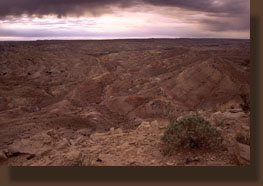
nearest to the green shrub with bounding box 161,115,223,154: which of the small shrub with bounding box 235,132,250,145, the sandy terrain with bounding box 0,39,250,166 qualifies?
the sandy terrain with bounding box 0,39,250,166

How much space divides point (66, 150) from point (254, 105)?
329 cm

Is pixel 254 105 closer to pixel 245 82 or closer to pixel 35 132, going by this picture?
pixel 35 132

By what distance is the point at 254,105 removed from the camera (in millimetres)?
3330

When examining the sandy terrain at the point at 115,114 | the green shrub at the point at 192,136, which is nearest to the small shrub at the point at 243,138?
the sandy terrain at the point at 115,114

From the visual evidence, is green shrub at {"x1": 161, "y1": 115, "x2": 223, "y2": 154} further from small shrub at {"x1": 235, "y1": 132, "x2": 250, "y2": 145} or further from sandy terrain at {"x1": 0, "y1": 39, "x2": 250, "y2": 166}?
small shrub at {"x1": 235, "y1": 132, "x2": 250, "y2": 145}

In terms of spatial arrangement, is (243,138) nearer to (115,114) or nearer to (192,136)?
(192,136)

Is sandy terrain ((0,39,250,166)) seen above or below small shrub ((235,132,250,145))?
below

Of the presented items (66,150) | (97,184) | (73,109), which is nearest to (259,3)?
(97,184)

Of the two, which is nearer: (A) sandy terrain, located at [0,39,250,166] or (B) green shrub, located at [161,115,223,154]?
(B) green shrub, located at [161,115,223,154]

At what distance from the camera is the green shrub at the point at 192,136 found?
13.3 ft

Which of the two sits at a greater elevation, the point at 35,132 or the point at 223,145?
the point at 223,145

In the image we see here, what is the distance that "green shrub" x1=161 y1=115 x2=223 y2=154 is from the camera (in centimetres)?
406

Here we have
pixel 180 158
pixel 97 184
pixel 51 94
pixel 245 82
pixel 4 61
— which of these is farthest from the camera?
pixel 4 61

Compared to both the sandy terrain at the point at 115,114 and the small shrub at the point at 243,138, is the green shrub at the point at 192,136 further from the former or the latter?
the small shrub at the point at 243,138
